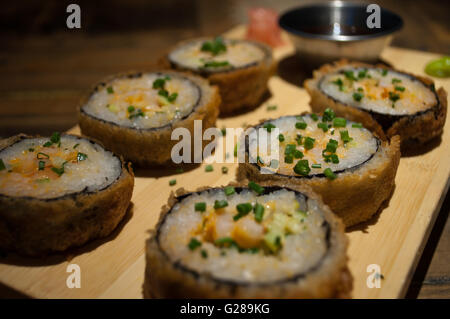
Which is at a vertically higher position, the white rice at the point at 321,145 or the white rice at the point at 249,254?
the white rice at the point at 321,145

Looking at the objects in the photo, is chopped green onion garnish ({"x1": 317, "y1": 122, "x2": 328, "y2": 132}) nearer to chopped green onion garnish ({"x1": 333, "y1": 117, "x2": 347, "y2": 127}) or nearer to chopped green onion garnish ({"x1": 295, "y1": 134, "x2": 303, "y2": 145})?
chopped green onion garnish ({"x1": 333, "y1": 117, "x2": 347, "y2": 127})

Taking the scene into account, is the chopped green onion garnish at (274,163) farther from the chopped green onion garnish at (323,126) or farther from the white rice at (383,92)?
the white rice at (383,92)

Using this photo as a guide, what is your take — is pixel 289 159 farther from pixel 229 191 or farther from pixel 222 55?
pixel 222 55

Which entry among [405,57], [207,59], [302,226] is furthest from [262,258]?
[405,57]

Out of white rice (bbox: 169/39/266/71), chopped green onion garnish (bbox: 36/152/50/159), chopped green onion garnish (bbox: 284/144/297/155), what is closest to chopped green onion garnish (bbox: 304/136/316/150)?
chopped green onion garnish (bbox: 284/144/297/155)

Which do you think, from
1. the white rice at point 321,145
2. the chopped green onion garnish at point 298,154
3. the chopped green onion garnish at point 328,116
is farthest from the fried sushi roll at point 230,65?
the chopped green onion garnish at point 298,154

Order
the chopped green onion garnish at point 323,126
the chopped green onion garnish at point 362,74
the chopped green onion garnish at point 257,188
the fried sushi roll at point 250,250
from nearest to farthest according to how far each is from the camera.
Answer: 1. the fried sushi roll at point 250,250
2. the chopped green onion garnish at point 257,188
3. the chopped green onion garnish at point 323,126
4. the chopped green onion garnish at point 362,74

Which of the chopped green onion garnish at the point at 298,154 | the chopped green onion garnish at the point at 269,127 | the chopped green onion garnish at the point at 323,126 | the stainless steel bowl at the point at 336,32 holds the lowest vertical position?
the chopped green onion garnish at the point at 298,154
